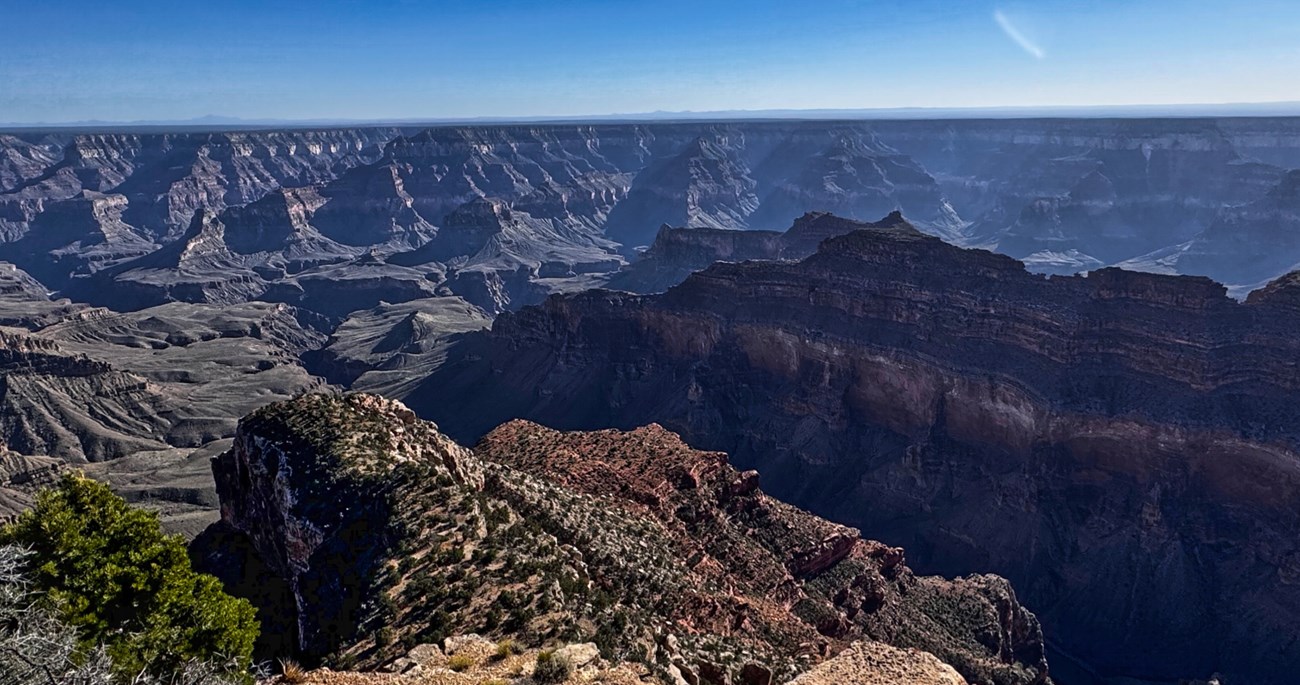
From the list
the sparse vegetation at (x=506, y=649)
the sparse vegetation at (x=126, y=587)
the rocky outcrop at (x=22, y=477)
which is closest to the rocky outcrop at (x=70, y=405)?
the rocky outcrop at (x=22, y=477)

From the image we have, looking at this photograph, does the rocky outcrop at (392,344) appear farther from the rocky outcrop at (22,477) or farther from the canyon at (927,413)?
the rocky outcrop at (22,477)

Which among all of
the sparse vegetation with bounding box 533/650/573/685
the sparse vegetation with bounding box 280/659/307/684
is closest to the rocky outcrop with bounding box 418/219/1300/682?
the sparse vegetation with bounding box 533/650/573/685

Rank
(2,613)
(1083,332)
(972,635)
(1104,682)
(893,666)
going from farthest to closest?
(1083,332) < (1104,682) < (972,635) < (893,666) < (2,613)

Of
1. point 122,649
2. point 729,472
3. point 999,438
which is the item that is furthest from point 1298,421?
point 122,649

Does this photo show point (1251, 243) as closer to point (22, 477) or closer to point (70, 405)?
point (70, 405)

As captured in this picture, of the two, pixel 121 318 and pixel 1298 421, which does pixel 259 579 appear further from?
pixel 121 318

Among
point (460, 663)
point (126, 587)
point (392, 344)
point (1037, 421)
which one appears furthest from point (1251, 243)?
point (126, 587)

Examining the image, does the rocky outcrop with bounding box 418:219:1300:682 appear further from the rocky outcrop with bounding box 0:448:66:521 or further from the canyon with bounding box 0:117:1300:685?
the rocky outcrop with bounding box 0:448:66:521
